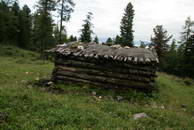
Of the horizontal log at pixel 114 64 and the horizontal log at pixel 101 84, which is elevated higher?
the horizontal log at pixel 114 64

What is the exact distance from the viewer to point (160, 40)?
42.3 meters

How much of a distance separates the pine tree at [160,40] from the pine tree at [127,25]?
14.9 ft

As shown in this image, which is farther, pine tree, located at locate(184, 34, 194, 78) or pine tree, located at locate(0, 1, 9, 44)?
pine tree, located at locate(0, 1, 9, 44)

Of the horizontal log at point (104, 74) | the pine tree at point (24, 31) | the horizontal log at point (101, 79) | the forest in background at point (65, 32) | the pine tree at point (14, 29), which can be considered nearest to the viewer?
the horizontal log at point (104, 74)

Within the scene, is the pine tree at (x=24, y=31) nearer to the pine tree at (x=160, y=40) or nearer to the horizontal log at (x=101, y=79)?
the pine tree at (x=160, y=40)

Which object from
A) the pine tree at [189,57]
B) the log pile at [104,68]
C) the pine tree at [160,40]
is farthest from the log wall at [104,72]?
the pine tree at [160,40]

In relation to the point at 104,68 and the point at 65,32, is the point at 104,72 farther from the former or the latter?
the point at 65,32

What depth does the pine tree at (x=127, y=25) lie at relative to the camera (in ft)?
146

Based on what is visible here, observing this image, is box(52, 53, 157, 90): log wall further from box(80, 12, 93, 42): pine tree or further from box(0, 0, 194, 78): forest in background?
box(80, 12, 93, 42): pine tree

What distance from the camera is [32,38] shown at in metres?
57.3

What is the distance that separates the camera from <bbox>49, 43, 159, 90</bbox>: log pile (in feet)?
42.4

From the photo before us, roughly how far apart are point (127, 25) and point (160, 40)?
23.7 ft

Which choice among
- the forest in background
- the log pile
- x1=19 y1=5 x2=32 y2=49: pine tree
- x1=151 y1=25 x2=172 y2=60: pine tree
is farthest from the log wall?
x1=19 y1=5 x2=32 y2=49: pine tree

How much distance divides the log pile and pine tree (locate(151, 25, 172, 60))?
2991 centimetres
